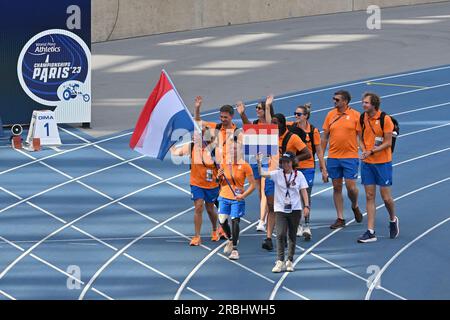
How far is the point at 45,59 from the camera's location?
22484 millimetres

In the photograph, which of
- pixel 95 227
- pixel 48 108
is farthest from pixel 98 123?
pixel 95 227

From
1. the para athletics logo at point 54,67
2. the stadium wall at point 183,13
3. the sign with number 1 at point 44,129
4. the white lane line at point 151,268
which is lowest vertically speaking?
the white lane line at point 151,268

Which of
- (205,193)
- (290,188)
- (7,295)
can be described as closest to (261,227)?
(205,193)

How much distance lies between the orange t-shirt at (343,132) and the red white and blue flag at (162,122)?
77.4 inches

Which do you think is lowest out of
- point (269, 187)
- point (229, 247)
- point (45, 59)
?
point (229, 247)

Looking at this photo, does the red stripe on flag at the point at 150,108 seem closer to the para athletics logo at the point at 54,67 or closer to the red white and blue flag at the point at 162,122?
the red white and blue flag at the point at 162,122

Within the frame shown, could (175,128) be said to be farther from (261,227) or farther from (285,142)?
(261,227)

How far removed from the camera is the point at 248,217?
17.7 meters

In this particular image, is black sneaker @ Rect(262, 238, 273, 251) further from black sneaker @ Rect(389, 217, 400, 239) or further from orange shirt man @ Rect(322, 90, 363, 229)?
black sneaker @ Rect(389, 217, 400, 239)

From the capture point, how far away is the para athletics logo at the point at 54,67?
883 inches

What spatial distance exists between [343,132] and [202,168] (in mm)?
2025

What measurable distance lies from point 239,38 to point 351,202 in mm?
16535

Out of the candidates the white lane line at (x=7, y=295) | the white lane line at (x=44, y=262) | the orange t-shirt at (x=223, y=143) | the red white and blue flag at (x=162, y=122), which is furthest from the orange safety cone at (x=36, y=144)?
the white lane line at (x=7, y=295)

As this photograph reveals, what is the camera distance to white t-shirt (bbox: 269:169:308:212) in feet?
49.6
